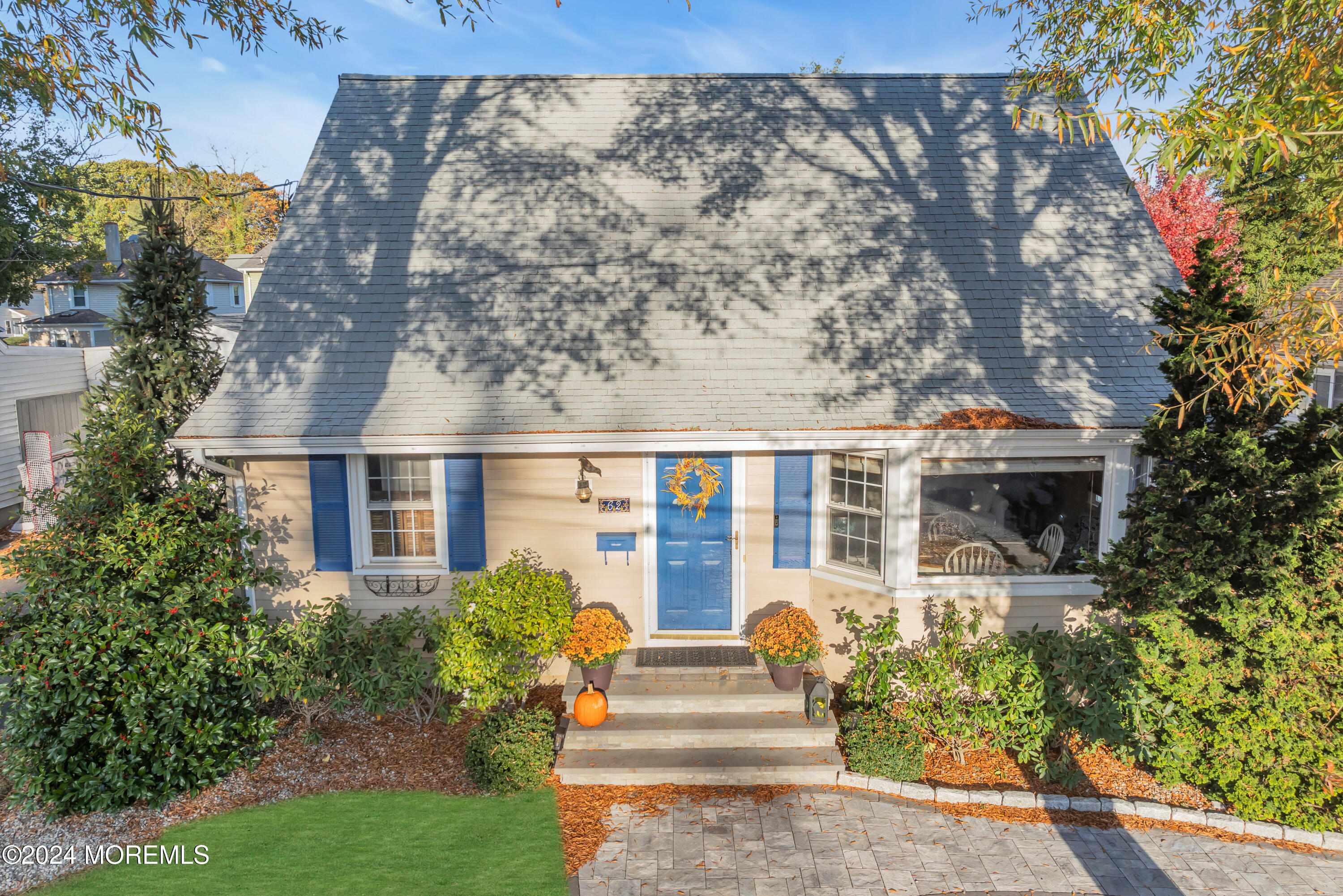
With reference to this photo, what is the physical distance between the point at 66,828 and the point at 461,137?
9093 millimetres

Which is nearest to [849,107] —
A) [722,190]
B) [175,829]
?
[722,190]

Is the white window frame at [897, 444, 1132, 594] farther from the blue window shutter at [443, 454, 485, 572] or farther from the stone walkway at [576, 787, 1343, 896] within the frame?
the blue window shutter at [443, 454, 485, 572]

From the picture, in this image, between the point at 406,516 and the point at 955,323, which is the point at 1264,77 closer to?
the point at 955,323

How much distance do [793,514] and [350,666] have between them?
502 centimetres

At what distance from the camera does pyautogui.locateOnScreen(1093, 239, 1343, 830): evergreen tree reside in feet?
19.7

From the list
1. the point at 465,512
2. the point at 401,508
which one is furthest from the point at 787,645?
the point at 401,508

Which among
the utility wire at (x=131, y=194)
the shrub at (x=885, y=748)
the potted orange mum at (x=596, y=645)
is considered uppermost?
the utility wire at (x=131, y=194)

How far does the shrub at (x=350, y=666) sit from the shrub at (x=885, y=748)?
13.7ft

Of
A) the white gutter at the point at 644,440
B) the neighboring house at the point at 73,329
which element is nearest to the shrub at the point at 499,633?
the white gutter at the point at 644,440

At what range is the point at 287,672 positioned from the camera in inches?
285

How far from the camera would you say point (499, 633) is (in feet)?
24.5

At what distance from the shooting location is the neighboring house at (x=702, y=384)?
26.2ft

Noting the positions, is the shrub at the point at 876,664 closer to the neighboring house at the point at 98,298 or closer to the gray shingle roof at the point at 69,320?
Answer: the neighboring house at the point at 98,298
